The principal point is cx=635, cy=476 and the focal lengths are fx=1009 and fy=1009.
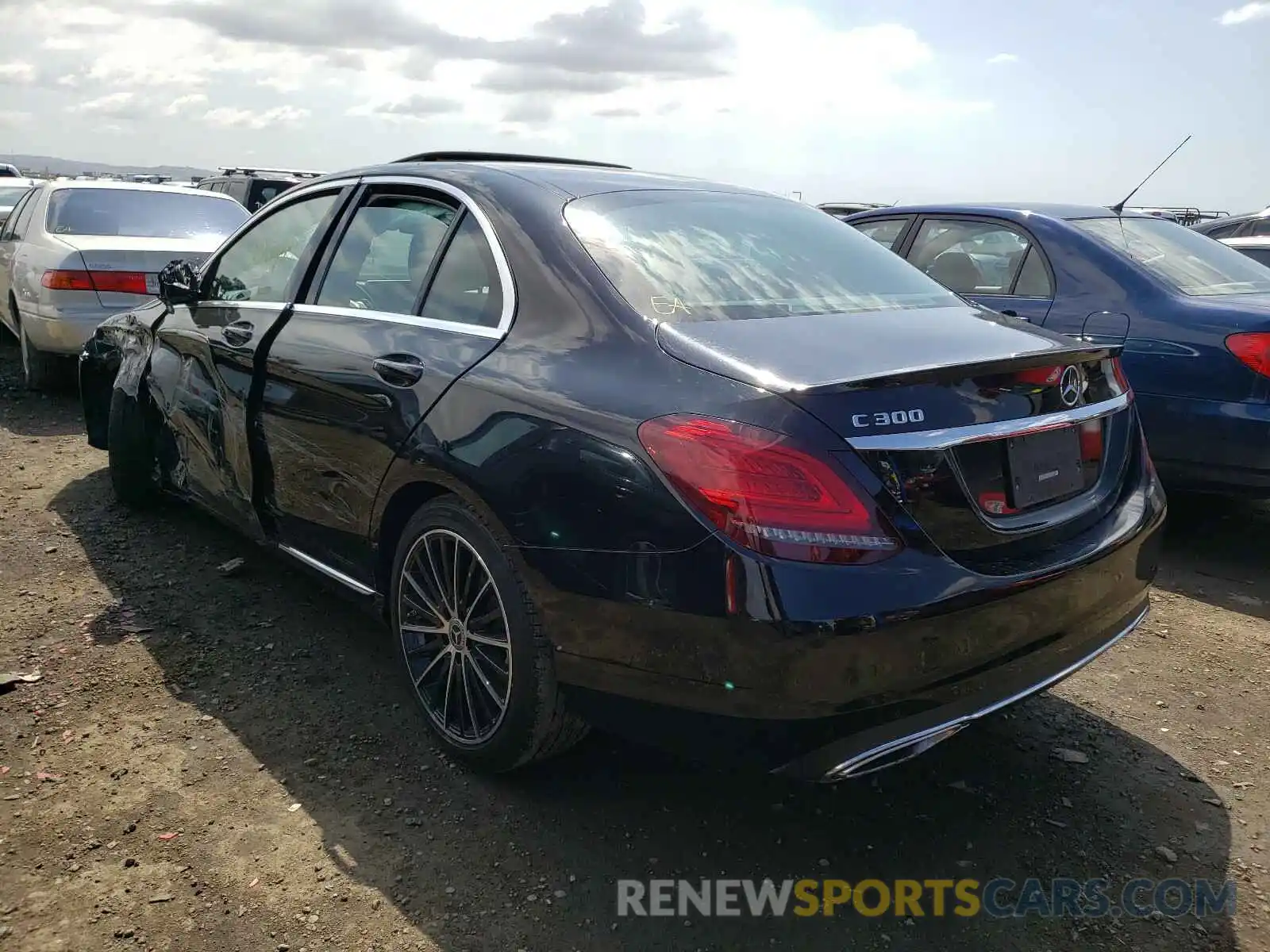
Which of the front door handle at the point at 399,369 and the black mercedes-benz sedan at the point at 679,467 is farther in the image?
the front door handle at the point at 399,369

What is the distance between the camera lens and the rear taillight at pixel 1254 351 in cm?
435

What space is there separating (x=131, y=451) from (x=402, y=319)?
2.45m

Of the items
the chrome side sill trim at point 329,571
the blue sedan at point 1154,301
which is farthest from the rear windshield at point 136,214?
the blue sedan at point 1154,301

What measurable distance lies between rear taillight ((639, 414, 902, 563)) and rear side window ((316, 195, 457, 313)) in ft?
4.48

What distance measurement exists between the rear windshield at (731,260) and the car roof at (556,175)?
0.07 meters

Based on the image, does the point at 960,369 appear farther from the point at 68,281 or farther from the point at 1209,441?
the point at 68,281

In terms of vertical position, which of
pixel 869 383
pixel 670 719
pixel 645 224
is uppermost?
pixel 645 224

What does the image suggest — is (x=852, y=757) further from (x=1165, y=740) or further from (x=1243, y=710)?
(x=1243, y=710)

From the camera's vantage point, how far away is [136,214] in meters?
7.93

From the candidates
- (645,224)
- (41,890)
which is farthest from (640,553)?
(41,890)

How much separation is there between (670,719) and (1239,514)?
14.7 ft

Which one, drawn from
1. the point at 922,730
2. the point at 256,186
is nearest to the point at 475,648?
the point at 922,730

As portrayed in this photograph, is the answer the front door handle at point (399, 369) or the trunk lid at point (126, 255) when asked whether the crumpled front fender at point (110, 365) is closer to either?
the trunk lid at point (126, 255)

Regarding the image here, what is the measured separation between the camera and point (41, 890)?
2385 millimetres
